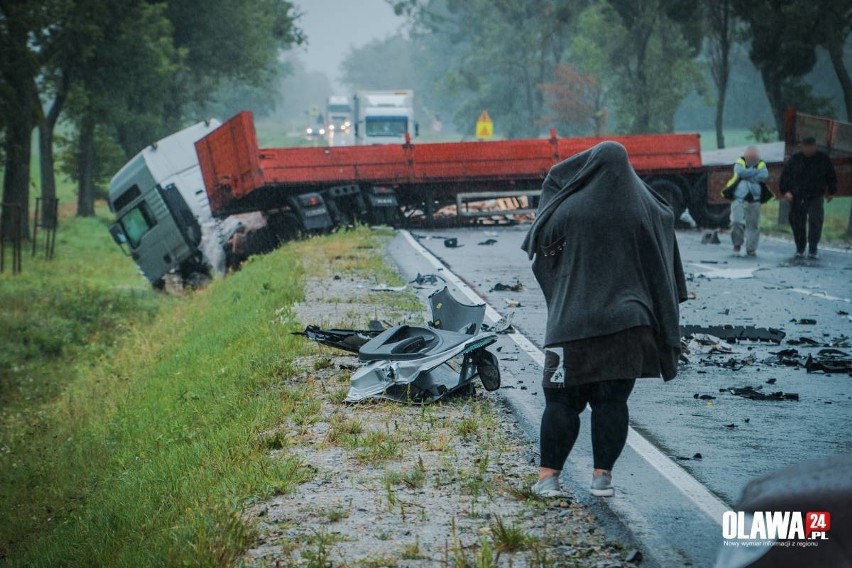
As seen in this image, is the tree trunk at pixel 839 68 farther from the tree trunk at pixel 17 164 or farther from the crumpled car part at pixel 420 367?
the crumpled car part at pixel 420 367

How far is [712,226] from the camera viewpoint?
26.9m

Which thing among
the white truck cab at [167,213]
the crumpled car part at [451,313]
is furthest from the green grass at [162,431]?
the white truck cab at [167,213]

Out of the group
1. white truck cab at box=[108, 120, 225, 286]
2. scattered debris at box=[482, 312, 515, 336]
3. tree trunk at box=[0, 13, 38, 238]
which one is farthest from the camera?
tree trunk at box=[0, 13, 38, 238]

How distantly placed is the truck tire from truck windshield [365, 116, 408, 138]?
18964 millimetres

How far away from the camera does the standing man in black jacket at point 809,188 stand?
19281mm

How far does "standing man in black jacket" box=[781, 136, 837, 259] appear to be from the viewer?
19.3m

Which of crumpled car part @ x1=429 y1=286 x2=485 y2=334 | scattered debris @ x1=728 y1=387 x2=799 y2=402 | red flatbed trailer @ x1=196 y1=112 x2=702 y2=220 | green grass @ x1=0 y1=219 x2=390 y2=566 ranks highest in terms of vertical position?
red flatbed trailer @ x1=196 y1=112 x2=702 y2=220

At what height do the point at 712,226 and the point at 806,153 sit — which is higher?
the point at 806,153

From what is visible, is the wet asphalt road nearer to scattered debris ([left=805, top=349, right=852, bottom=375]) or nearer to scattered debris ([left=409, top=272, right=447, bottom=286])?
scattered debris ([left=805, top=349, right=852, bottom=375])

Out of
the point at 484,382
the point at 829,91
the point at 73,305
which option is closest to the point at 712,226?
the point at 73,305

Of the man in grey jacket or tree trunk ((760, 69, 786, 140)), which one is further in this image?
tree trunk ((760, 69, 786, 140))

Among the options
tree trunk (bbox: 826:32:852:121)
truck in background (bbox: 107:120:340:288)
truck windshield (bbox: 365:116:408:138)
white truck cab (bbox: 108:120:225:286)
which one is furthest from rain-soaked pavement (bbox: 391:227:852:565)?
truck windshield (bbox: 365:116:408:138)

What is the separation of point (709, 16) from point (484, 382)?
33801mm

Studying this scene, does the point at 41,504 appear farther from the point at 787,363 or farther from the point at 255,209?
the point at 255,209
